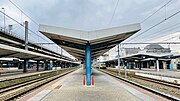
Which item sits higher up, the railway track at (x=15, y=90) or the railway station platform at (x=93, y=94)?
the railway station platform at (x=93, y=94)

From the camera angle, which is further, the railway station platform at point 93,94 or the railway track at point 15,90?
the railway track at point 15,90

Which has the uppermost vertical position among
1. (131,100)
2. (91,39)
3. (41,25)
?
(41,25)

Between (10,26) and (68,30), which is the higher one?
(10,26)

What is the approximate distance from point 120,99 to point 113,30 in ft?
23.3

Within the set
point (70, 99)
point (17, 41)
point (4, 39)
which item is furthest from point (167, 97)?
point (17, 41)

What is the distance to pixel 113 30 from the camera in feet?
51.5

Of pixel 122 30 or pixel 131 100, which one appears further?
pixel 122 30

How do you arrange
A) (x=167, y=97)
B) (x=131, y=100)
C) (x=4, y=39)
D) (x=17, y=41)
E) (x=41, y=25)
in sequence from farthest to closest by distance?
1. (x=17, y=41)
2. (x=4, y=39)
3. (x=41, y=25)
4. (x=167, y=97)
5. (x=131, y=100)

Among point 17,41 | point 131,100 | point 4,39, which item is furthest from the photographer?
point 17,41

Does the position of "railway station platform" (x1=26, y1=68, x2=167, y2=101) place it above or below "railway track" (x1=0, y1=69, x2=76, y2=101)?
above

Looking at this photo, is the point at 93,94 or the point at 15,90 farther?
the point at 15,90

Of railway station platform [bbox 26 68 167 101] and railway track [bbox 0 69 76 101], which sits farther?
railway track [bbox 0 69 76 101]

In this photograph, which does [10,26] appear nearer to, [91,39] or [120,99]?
[91,39]

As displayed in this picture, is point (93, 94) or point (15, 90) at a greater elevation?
point (93, 94)
